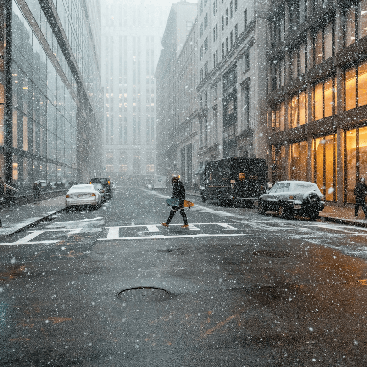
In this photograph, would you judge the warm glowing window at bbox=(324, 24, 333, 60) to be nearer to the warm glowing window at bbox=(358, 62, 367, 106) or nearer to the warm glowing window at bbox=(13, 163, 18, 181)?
the warm glowing window at bbox=(358, 62, 367, 106)

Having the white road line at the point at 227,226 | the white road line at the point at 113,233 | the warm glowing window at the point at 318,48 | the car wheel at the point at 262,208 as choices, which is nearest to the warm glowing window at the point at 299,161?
the warm glowing window at the point at 318,48

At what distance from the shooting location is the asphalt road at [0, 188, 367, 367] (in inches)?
140

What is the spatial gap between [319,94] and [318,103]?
62 cm

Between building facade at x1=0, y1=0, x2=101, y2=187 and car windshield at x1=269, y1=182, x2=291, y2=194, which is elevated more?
building facade at x1=0, y1=0, x2=101, y2=187

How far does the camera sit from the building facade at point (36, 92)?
21281 millimetres

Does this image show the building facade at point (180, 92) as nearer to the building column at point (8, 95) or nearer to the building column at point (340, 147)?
the building column at point (340, 147)

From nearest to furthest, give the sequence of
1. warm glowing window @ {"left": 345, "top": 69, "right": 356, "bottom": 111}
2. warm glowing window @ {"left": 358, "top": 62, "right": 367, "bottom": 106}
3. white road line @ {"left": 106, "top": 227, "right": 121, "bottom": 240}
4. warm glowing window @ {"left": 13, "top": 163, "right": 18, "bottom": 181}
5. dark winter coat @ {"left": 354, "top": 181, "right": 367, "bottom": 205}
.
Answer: white road line @ {"left": 106, "top": 227, "right": 121, "bottom": 240}
dark winter coat @ {"left": 354, "top": 181, "right": 367, "bottom": 205}
warm glowing window @ {"left": 358, "top": 62, "right": 367, "bottom": 106}
warm glowing window @ {"left": 13, "top": 163, "right": 18, "bottom": 181}
warm glowing window @ {"left": 345, "top": 69, "right": 356, "bottom": 111}

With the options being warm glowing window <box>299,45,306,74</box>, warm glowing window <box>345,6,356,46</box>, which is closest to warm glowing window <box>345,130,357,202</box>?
warm glowing window <box>345,6,356,46</box>

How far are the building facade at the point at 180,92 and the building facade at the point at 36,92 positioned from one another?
89.3 feet

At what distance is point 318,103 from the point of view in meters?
26.7

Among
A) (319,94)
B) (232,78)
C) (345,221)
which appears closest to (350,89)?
(319,94)

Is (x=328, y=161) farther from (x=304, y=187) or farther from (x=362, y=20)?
(x=304, y=187)

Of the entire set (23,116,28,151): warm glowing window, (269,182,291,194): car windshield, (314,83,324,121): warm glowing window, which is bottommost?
(269,182,291,194): car windshield

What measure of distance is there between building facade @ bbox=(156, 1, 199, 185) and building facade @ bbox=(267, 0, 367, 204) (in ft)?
104
